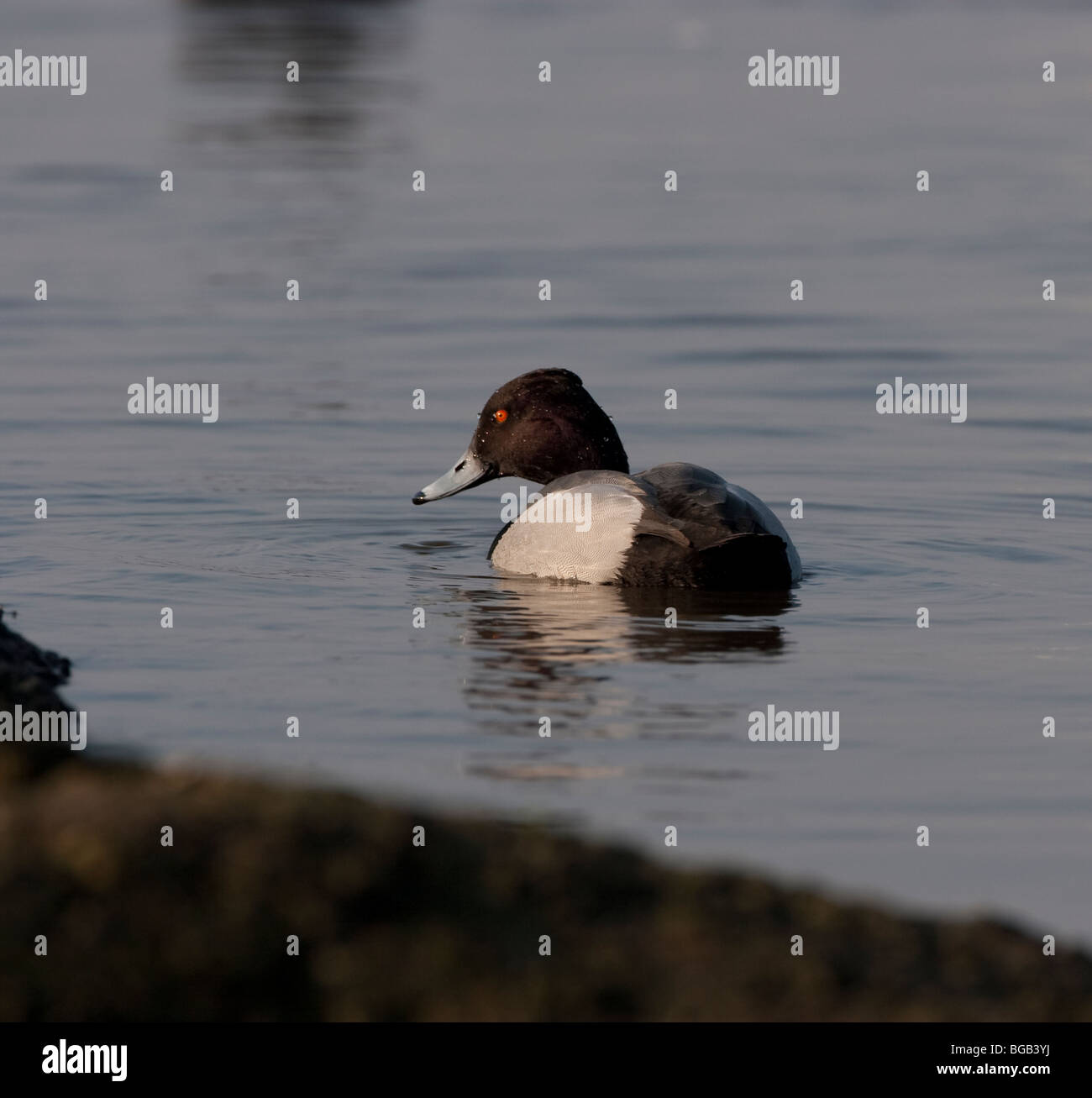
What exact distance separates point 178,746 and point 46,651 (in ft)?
4.48

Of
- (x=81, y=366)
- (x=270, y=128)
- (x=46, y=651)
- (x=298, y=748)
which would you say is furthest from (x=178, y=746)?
(x=270, y=128)

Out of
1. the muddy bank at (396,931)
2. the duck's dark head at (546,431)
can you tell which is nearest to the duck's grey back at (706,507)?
the duck's dark head at (546,431)

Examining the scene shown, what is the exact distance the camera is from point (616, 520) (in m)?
9.81

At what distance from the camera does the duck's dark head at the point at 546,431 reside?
11.2 metres

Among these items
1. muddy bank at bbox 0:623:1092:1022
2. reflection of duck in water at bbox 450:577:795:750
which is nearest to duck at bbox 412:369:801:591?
reflection of duck in water at bbox 450:577:795:750

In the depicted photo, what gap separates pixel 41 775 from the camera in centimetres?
450

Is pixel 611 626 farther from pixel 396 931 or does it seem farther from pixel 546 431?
pixel 396 931

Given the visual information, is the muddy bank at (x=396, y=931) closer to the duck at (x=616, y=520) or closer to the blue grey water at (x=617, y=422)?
the blue grey water at (x=617, y=422)

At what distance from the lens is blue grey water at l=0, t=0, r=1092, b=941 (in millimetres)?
7125

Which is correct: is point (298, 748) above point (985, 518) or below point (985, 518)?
below

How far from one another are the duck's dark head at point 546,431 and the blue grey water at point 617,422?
0.58 metres

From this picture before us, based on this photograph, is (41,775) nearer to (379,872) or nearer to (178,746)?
(379,872)

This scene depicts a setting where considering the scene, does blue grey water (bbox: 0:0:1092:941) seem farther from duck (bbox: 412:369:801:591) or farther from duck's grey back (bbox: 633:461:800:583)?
duck's grey back (bbox: 633:461:800:583)
